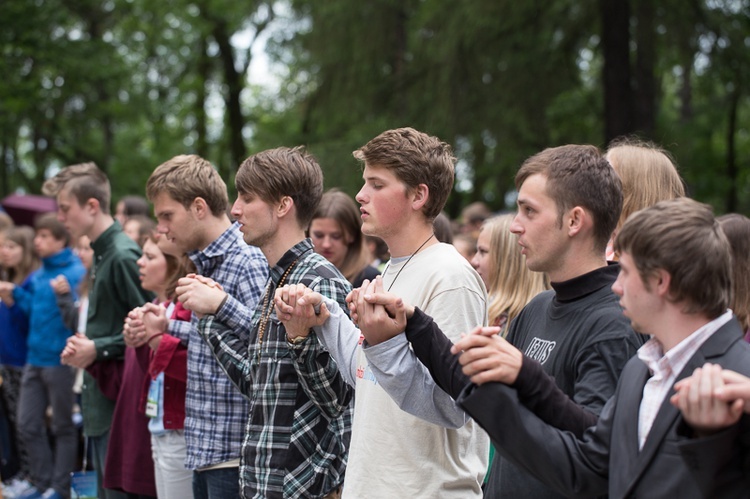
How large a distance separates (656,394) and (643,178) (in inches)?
61.7

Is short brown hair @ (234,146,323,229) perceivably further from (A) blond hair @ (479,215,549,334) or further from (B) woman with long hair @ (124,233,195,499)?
(A) blond hair @ (479,215,549,334)

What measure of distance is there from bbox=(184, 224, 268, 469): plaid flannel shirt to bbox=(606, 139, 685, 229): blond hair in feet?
5.83

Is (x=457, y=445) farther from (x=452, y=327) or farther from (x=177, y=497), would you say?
(x=177, y=497)

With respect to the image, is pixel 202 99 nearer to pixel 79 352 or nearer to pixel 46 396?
pixel 46 396

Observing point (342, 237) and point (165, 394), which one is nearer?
point (165, 394)

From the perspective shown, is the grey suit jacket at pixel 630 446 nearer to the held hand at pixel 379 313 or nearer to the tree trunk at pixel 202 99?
the held hand at pixel 379 313

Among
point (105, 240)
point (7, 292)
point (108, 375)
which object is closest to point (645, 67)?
point (7, 292)

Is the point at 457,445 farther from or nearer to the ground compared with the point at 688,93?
nearer to the ground

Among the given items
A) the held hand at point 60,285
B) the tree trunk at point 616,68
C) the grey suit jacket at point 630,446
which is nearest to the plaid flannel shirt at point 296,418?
the grey suit jacket at point 630,446

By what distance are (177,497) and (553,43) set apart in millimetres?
11682

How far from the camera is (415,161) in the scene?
334 cm

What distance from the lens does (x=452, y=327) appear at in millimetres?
3086

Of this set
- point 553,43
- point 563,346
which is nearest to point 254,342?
point 563,346

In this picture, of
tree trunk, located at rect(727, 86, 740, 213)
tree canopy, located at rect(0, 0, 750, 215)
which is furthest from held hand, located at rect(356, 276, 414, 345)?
tree trunk, located at rect(727, 86, 740, 213)
